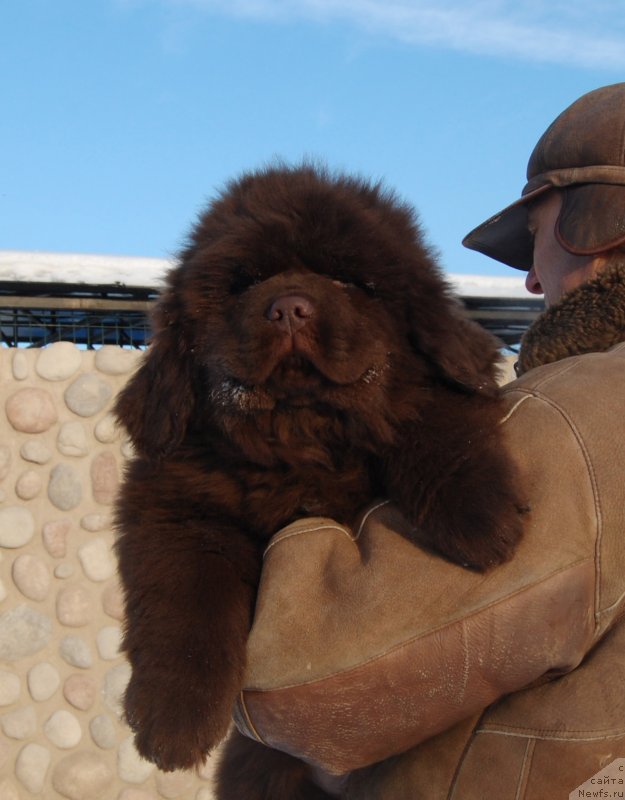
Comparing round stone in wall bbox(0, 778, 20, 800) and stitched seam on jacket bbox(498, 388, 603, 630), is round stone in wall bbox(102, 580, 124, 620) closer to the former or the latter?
round stone in wall bbox(0, 778, 20, 800)

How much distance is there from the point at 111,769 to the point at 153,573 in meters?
3.90

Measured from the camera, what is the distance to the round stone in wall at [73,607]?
523 cm

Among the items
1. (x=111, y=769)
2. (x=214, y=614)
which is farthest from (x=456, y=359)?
(x=111, y=769)

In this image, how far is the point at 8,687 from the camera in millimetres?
5133

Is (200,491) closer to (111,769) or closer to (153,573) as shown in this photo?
(153,573)

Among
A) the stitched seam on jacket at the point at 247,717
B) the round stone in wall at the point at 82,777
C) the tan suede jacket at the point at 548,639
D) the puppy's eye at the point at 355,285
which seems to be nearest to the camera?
the tan suede jacket at the point at 548,639

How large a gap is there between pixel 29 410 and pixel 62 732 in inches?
72.6

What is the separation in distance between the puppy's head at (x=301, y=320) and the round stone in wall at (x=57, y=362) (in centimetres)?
355

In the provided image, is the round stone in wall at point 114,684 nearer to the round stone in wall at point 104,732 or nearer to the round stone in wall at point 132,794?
the round stone in wall at point 104,732

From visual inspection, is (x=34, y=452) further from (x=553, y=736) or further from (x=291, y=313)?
(x=553, y=736)

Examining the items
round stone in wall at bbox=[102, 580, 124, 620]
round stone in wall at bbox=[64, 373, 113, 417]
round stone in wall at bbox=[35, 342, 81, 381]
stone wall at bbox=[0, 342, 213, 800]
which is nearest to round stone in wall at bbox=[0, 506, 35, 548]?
stone wall at bbox=[0, 342, 213, 800]

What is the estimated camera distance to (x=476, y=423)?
1.68 meters

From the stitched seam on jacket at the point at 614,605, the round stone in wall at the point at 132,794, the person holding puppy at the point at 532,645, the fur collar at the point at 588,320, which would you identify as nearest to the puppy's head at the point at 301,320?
the fur collar at the point at 588,320

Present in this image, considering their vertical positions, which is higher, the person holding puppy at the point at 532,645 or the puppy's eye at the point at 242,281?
the puppy's eye at the point at 242,281
